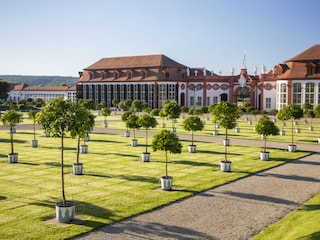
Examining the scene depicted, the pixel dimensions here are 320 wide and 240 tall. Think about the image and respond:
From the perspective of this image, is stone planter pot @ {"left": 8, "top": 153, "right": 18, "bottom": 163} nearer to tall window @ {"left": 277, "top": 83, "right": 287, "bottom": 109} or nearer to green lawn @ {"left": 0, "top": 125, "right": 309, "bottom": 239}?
green lawn @ {"left": 0, "top": 125, "right": 309, "bottom": 239}

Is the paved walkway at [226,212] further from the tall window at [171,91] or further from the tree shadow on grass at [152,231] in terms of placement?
the tall window at [171,91]

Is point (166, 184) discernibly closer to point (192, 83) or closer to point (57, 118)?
point (57, 118)

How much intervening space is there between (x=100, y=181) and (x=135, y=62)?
8688 cm

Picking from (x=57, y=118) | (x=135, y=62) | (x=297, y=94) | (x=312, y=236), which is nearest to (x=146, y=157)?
(x=57, y=118)

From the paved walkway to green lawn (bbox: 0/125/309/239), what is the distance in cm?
81

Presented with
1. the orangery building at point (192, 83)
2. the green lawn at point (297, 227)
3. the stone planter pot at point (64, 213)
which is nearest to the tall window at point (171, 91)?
the orangery building at point (192, 83)

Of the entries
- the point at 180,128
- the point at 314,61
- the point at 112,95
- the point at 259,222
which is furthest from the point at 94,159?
the point at 112,95

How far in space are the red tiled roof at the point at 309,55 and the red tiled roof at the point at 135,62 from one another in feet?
102

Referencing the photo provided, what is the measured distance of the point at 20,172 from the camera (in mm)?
26359

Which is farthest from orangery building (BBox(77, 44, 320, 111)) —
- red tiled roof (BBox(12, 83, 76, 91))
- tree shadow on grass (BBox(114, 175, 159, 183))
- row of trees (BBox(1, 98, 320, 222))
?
tree shadow on grass (BBox(114, 175, 159, 183))

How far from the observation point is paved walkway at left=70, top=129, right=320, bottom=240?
50.1 feet

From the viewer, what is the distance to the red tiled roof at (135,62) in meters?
104

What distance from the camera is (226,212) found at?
1795 centimetres

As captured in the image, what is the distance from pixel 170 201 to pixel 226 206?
2.75 m
